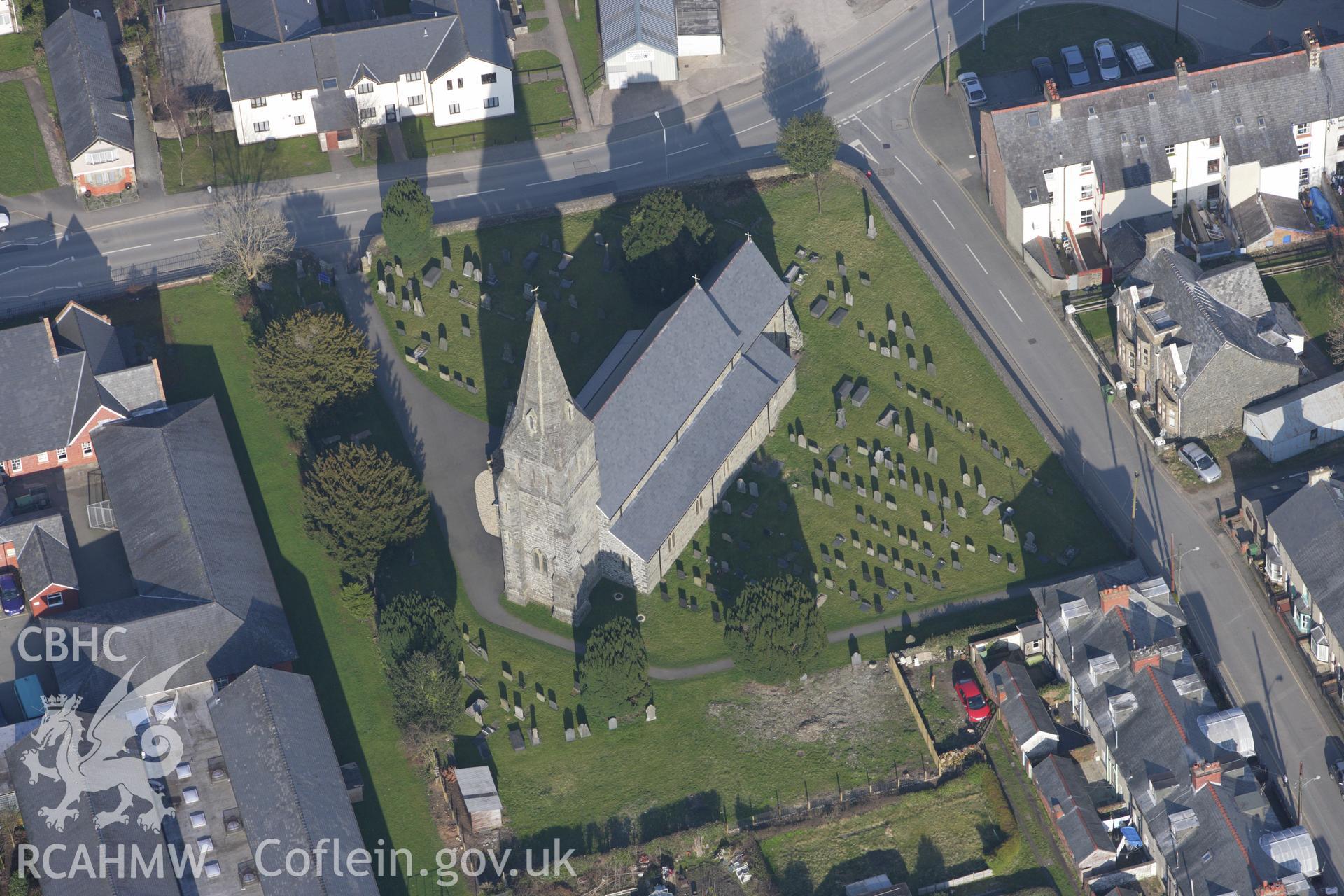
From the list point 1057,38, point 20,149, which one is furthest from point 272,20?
point 1057,38

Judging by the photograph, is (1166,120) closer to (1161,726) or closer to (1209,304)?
(1209,304)

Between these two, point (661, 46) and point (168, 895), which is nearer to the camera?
point (168, 895)

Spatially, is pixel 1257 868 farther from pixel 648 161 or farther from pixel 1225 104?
pixel 648 161

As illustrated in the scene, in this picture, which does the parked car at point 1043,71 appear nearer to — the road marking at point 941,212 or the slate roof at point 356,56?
the road marking at point 941,212

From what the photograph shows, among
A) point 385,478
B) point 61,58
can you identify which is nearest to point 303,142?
point 61,58

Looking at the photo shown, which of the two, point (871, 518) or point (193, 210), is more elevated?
point (193, 210)

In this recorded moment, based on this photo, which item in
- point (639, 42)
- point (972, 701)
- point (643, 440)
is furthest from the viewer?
point (639, 42)

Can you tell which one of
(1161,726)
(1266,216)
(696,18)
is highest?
(696,18)

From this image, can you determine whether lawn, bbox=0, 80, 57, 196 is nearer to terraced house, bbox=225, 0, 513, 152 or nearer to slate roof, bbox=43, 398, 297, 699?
terraced house, bbox=225, 0, 513, 152
